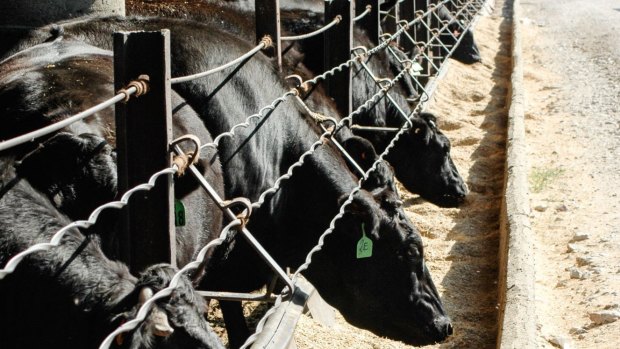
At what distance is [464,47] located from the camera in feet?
46.1

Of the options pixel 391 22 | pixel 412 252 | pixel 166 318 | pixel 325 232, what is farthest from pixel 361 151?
pixel 391 22

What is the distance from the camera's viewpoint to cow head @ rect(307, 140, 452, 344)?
4.84 meters

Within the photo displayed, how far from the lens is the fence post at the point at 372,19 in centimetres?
728

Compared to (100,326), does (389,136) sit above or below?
below

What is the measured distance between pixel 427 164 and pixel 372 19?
129 centimetres

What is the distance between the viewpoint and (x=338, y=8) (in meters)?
5.80

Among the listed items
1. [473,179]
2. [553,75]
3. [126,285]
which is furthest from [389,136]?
[553,75]

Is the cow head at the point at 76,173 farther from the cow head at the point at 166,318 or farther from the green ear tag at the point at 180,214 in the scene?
the cow head at the point at 166,318

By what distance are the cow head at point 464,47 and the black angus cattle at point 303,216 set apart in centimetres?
916

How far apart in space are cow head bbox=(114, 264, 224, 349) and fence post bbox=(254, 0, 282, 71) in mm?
2701

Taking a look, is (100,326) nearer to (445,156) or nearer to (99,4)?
(99,4)

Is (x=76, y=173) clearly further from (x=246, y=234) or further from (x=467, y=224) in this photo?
(x=467, y=224)

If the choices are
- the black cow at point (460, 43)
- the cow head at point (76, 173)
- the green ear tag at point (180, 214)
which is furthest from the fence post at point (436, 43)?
the green ear tag at point (180, 214)

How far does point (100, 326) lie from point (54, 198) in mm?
954
